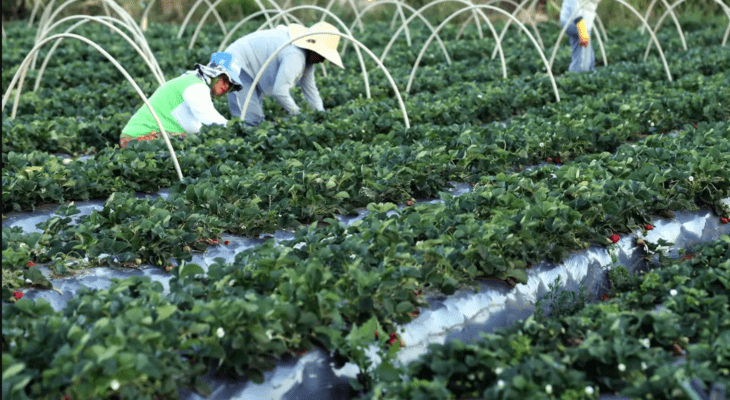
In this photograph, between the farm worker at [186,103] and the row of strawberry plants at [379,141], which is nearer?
the row of strawberry plants at [379,141]

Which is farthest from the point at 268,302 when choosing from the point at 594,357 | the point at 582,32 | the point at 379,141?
the point at 582,32

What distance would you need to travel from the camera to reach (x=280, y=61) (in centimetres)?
765

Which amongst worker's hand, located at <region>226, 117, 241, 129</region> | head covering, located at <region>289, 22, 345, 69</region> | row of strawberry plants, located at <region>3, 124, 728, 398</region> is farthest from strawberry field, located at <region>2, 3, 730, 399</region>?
head covering, located at <region>289, 22, 345, 69</region>

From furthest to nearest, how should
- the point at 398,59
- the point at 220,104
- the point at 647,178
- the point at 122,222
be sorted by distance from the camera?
the point at 398,59
the point at 220,104
the point at 647,178
the point at 122,222

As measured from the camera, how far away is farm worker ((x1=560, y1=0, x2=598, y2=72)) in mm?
10523

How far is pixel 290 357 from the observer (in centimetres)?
332

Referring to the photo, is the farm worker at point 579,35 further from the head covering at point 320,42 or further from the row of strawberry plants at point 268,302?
the row of strawberry plants at point 268,302

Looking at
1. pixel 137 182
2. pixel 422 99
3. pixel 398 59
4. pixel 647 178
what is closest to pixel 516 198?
pixel 647 178

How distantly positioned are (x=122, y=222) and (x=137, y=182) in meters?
1.22

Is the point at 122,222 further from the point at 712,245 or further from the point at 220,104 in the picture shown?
the point at 220,104

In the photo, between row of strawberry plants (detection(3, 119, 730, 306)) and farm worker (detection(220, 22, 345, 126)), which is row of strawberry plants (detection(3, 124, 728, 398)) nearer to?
row of strawberry plants (detection(3, 119, 730, 306))

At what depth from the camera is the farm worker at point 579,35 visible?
10523mm

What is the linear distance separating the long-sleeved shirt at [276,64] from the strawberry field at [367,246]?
1.39 ft

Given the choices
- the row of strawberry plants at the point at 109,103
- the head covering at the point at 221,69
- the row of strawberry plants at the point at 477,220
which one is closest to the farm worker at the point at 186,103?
the head covering at the point at 221,69
